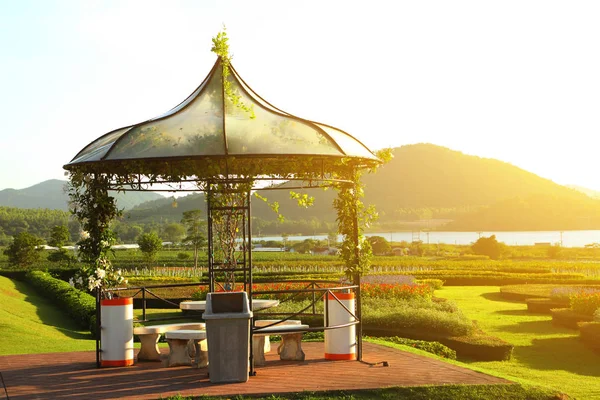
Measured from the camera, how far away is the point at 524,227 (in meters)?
150

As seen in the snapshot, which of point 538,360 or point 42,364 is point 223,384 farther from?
point 538,360

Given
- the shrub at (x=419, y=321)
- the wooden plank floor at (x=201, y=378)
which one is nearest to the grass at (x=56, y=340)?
the wooden plank floor at (x=201, y=378)

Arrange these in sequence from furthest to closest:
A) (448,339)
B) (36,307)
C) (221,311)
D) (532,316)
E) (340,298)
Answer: (36,307), (532,316), (448,339), (340,298), (221,311)

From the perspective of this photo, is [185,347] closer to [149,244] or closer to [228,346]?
[228,346]

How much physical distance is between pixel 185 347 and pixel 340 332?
2.09m

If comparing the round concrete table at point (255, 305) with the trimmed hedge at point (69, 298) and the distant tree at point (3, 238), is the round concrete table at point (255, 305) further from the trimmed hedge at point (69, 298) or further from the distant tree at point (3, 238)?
the distant tree at point (3, 238)

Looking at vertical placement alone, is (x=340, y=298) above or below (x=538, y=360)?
above

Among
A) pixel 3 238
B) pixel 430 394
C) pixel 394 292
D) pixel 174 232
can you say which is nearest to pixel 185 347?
pixel 430 394

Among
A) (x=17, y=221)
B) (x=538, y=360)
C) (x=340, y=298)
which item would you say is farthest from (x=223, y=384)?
(x=17, y=221)

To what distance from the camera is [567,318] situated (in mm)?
16891

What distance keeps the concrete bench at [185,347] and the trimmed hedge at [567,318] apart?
9.99 m

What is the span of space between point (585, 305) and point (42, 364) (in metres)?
12.1

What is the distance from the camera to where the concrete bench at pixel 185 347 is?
31.2 ft

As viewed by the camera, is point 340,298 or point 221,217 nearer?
point 340,298
